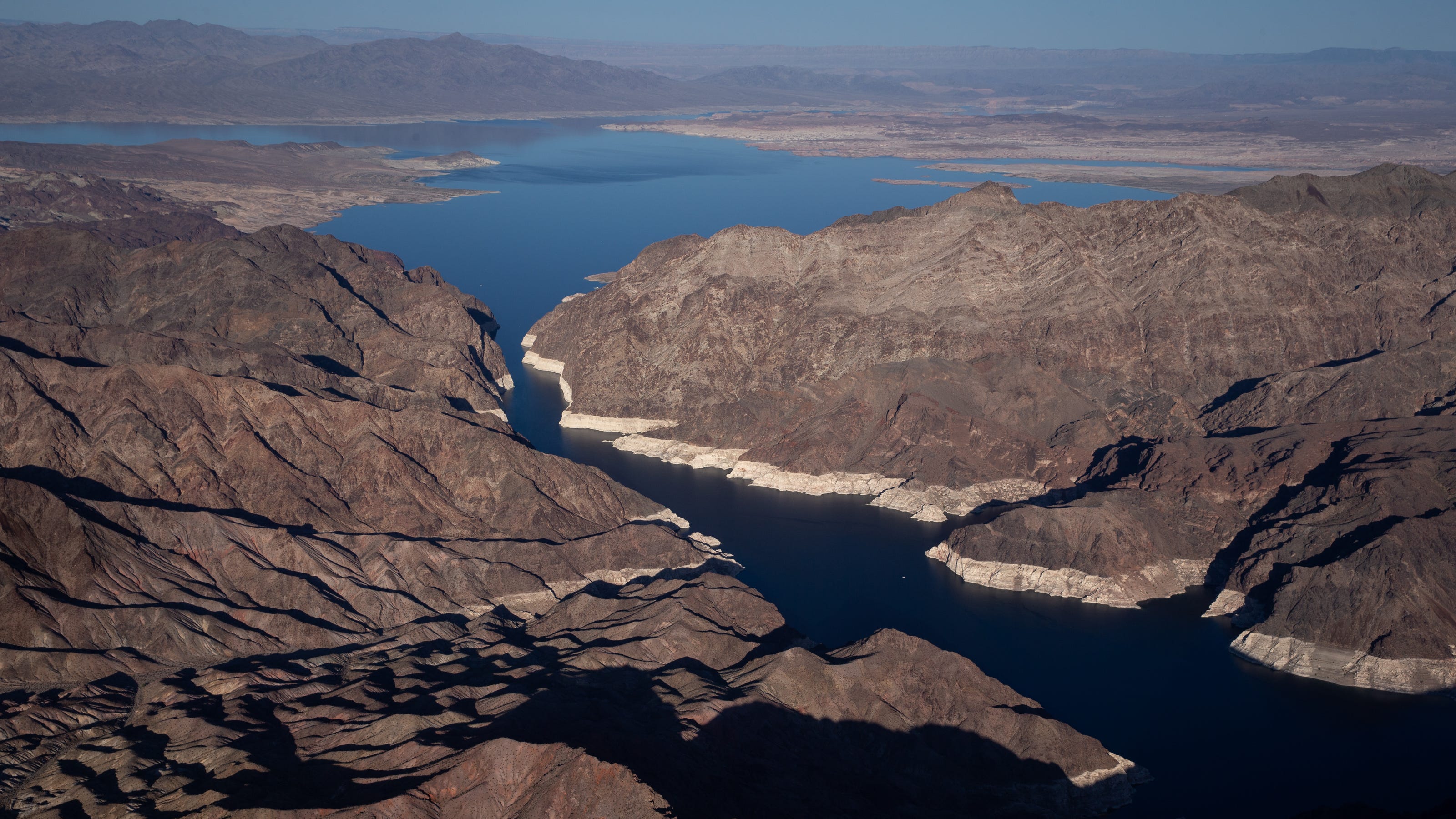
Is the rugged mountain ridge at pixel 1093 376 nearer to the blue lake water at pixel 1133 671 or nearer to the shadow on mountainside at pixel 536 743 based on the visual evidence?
Result: the blue lake water at pixel 1133 671

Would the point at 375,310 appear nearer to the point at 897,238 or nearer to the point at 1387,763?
the point at 897,238

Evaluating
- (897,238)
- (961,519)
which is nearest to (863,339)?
(897,238)

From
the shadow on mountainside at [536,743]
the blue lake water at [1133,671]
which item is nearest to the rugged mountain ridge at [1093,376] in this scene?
the blue lake water at [1133,671]

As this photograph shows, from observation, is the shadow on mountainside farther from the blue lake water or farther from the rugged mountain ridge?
the rugged mountain ridge

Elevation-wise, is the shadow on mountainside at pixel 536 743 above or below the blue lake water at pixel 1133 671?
above

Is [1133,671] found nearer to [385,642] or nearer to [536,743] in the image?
[536,743]

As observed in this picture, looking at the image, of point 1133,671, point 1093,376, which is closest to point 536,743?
point 1133,671

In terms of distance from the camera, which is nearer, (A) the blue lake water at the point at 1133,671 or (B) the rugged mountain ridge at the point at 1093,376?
(A) the blue lake water at the point at 1133,671
